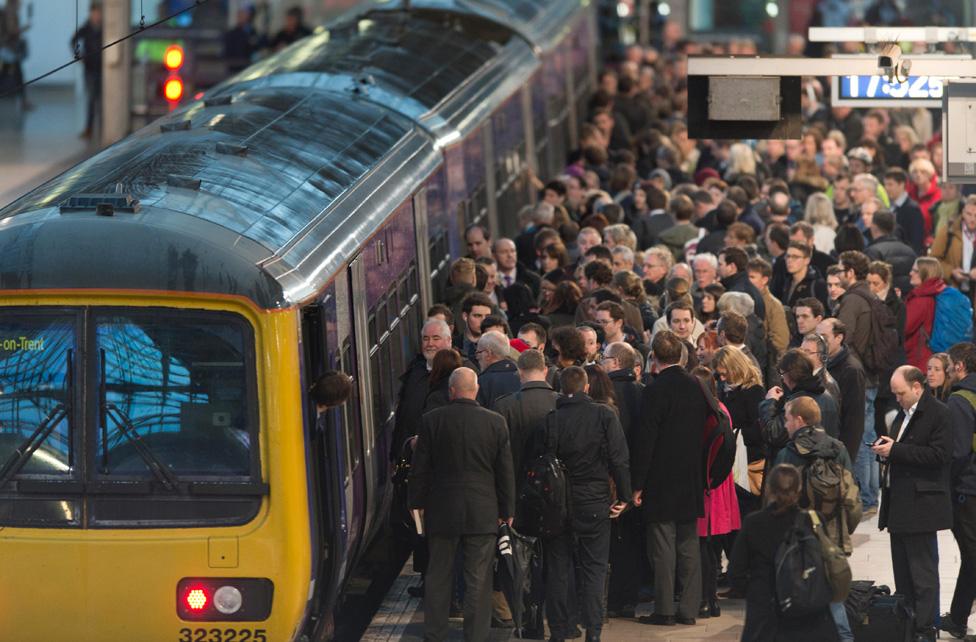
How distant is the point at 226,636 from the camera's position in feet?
32.5

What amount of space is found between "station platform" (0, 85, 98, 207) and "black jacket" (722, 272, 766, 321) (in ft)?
30.3

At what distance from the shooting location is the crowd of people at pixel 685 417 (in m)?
11.4

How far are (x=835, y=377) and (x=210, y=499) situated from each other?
5223mm

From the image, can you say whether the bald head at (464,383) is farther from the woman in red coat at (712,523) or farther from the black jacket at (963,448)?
the black jacket at (963,448)

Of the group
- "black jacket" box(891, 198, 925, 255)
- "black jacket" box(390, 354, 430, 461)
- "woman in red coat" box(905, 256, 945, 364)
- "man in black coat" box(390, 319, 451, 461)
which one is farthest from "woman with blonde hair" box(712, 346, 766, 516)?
"black jacket" box(891, 198, 925, 255)

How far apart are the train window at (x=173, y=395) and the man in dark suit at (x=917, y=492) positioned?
151 inches

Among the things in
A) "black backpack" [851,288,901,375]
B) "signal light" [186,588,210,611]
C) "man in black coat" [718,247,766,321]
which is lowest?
"signal light" [186,588,210,611]

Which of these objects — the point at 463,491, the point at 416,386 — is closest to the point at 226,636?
the point at 463,491

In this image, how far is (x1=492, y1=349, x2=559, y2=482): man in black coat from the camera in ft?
39.2

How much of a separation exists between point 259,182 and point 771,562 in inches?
135

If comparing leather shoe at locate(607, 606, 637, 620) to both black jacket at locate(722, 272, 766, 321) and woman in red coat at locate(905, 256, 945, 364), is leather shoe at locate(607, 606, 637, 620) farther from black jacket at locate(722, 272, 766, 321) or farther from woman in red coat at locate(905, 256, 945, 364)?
woman in red coat at locate(905, 256, 945, 364)

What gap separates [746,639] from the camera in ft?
33.8

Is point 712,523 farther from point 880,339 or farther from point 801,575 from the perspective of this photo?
point 880,339

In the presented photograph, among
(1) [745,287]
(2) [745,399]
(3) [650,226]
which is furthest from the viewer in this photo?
(3) [650,226]
